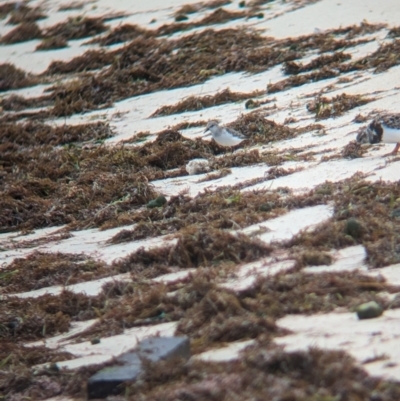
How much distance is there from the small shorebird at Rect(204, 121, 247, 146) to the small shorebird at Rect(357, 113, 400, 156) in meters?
1.19

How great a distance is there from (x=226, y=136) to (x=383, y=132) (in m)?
1.46

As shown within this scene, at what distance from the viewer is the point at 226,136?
24.7 ft

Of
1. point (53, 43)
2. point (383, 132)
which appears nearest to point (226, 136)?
point (383, 132)

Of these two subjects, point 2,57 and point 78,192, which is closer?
point 78,192

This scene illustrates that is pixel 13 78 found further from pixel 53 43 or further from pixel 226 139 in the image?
pixel 226 139

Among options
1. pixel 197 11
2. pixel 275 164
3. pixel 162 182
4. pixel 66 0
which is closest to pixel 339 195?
pixel 275 164

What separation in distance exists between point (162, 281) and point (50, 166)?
392 cm

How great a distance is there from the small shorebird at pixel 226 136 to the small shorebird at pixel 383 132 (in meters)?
1.19

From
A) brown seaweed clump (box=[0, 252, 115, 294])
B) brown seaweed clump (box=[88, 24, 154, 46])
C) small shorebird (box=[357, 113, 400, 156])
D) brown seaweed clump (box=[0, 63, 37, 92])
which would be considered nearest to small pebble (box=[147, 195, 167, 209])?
brown seaweed clump (box=[0, 252, 115, 294])

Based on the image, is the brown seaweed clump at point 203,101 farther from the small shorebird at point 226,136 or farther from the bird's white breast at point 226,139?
the bird's white breast at point 226,139

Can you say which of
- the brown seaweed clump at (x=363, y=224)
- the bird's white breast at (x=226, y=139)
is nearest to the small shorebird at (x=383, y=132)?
the brown seaweed clump at (x=363, y=224)

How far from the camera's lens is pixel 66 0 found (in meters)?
14.2

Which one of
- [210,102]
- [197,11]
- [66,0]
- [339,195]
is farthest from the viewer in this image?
[66,0]

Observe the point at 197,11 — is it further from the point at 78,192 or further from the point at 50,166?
the point at 78,192
